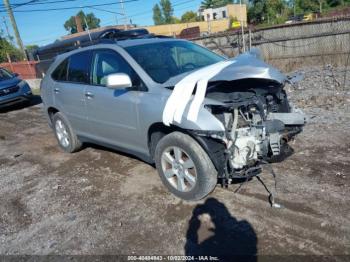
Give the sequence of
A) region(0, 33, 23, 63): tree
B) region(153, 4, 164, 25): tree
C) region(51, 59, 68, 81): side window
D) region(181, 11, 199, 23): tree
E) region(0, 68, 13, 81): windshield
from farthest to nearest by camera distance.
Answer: region(153, 4, 164, 25): tree, region(181, 11, 199, 23): tree, region(0, 33, 23, 63): tree, region(0, 68, 13, 81): windshield, region(51, 59, 68, 81): side window

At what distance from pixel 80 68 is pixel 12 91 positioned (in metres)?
7.60

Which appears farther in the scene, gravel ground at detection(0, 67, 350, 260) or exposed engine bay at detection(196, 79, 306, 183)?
exposed engine bay at detection(196, 79, 306, 183)

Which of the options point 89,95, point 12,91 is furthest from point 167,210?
point 12,91

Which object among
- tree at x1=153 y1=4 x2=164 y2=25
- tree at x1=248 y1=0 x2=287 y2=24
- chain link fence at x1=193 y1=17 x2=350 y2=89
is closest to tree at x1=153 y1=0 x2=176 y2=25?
tree at x1=153 y1=4 x2=164 y2=25

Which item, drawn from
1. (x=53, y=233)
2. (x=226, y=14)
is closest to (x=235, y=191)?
(x=53, y=233)

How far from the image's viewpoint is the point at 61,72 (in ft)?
19.1

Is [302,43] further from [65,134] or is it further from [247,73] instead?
[247,73]

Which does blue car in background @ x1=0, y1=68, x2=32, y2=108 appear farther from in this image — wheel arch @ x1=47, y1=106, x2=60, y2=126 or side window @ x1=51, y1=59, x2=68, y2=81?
side window @ x1=51, y1=59, x2=68, y2=81

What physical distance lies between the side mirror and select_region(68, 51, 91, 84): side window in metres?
1.21

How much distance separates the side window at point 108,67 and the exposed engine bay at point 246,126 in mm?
1066

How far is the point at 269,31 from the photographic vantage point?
1375cm

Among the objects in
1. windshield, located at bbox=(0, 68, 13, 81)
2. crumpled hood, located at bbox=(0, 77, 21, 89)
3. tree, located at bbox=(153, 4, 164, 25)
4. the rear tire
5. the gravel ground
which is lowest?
the gravel ground

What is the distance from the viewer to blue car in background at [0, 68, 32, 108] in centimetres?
1143

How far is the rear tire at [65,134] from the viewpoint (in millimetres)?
5871
